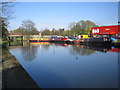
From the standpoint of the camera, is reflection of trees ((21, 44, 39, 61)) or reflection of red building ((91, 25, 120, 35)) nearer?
reflection of trees ((21, 44, 39, 61))

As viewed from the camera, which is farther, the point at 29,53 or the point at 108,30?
the point at 108,30

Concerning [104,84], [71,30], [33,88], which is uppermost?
[71,30]

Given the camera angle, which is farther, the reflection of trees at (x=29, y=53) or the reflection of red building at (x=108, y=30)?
the reflection of red building at (x=108, y=30)

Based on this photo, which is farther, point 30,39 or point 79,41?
point 30,39

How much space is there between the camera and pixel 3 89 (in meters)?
4.25

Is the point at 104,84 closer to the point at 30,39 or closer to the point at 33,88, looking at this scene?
the point at 33,88

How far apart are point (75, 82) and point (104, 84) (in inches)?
53.4

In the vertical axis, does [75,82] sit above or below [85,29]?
below

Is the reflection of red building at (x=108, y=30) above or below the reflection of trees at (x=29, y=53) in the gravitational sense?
above

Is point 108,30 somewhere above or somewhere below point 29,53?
above

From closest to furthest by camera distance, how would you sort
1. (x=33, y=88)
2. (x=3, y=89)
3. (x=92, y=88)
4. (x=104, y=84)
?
(x=3, y=89)
(x=33, y=88)
(x=92, y=88)
(x=104, y=84)

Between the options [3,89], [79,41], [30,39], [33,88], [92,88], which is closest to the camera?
[3,89]

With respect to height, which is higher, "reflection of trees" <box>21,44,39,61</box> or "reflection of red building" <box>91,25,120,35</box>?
"reflection of red building" <box>91,25,120,35</box>

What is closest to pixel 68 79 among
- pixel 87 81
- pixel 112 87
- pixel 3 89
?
pixel 87 81
